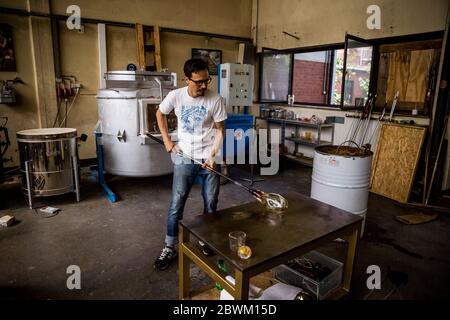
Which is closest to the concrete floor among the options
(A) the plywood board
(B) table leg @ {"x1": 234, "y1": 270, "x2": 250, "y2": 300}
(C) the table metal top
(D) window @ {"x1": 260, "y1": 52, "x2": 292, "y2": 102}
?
(A) the plywood board

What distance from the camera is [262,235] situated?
169 centimetres

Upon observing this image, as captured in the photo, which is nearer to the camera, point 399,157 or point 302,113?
point 399,157

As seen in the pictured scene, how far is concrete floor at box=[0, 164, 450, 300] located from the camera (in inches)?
89.0

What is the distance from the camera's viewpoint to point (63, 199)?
13.1ft

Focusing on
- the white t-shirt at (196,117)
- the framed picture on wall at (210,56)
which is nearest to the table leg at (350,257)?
the white t-shirt at (196,117)

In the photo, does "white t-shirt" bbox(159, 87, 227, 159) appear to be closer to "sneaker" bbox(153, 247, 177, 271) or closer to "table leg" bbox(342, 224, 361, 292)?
"sneaker" bbox(153, 247, 177, 271)

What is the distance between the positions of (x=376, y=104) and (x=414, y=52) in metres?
0.88

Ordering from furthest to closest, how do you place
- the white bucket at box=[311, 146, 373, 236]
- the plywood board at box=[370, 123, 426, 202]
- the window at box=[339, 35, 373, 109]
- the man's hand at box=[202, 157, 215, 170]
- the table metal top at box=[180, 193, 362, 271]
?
the window at box=[339, 35, 373, 109] < the plywood board at box=[370, 123, 426, 202] < the white bucket at box=[311, 146, 373, 236] < the man's hand at box=[202, 157, 215, 170] < the table metal top at box=[180, 193, 362, 271]

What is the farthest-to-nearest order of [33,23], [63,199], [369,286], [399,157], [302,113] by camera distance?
[302,113]
[33,23]
[399,157]
[63,199]
[369,286]

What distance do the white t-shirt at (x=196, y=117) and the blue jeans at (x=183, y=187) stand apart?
108mm

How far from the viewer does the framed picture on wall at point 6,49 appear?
15.4ft

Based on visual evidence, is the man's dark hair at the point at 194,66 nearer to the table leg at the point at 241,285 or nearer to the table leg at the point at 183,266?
the table leg at the point at 183,266
